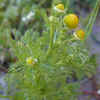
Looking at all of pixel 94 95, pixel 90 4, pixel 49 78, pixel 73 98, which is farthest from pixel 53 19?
pixel 90 4

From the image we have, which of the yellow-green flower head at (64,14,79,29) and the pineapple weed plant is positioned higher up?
the yellow-green flower head at (64,14,79,29)

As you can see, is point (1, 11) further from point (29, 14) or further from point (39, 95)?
point (39, 95)

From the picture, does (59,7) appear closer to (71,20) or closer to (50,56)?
(71,20)

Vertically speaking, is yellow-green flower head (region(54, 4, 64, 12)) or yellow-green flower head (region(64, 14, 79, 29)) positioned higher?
yellow-green flower head (region(54, 4, 64, 12))

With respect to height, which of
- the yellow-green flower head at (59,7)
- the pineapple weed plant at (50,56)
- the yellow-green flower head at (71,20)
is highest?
the yellow-green flower head at (59,7)

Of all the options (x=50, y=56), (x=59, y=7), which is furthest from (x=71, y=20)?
(x=50, y=56)

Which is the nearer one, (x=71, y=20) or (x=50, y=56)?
(x=71, y=20)

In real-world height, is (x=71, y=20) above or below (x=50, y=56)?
above

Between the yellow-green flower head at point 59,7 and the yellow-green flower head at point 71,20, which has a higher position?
the yellow-green flower head at point 59,7

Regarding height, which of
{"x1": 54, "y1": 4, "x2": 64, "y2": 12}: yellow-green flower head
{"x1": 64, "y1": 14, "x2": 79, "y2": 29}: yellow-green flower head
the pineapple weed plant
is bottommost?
the pineapple weed plant

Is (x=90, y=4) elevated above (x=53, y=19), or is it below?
below

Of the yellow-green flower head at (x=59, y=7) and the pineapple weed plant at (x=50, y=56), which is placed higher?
the yellow-green flower head at (x=59, y=7)
